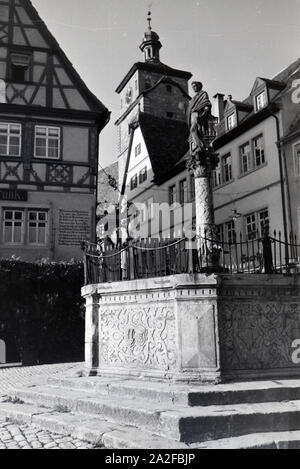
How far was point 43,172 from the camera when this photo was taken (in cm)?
1864

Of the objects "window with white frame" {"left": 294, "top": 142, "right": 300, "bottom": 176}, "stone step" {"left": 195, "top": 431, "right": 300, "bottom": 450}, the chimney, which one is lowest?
"stone step" {"left": 195, "top": 431, "right": 300, "bottom": 450}

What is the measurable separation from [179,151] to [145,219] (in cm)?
477

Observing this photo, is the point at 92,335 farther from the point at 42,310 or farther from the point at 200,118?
the point at 42,310

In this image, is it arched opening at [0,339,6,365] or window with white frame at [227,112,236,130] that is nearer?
arched opening at [0,339,6,365]

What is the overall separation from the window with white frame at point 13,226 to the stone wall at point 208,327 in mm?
10506

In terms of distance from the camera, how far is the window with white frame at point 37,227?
18.2 metres

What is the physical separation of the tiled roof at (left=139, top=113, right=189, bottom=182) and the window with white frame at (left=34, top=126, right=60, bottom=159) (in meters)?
9.06

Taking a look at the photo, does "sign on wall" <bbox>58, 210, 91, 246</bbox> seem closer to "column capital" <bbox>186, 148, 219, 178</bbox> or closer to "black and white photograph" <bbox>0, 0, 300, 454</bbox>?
"black and white photograph" <bbox>0, 0, 300, 454</bbox>

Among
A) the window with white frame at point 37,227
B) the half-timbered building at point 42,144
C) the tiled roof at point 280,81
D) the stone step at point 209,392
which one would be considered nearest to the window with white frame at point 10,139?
the half-timbered building at point 42,144

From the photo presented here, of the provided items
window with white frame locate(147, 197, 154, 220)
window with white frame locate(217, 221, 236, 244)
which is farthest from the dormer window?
window with white frame locate(147, 197, 154, 220)

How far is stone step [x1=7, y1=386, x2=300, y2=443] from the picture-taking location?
219 inches

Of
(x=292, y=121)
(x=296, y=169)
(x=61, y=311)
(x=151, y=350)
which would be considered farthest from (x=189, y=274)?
(x=292, y=121)

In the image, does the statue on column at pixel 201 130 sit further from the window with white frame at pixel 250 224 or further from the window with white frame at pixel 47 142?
the window with white frame at pixel 250 224

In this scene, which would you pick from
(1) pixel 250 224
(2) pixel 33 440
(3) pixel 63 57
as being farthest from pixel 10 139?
(2) pixel 33 440
